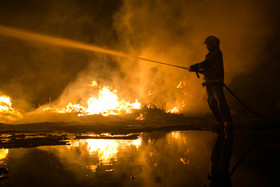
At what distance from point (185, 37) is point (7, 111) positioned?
499 inches

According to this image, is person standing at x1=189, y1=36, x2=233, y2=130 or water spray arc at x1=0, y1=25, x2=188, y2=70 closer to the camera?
person standing at x1=189, y1=36, x2=233, y2=130

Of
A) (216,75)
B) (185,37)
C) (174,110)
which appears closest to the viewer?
(216,75)

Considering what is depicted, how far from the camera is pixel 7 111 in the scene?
1594 centimetres

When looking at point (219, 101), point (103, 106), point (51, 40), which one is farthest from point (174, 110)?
point (219, 101)

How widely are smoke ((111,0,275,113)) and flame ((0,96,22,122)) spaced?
27.6 feet

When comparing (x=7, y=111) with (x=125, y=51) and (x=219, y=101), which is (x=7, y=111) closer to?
(x=125, y=51)

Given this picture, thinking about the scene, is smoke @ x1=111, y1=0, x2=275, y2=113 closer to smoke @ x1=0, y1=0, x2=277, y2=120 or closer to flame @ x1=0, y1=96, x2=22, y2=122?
smoke @ x1=0, y1=0, x2=277, y2=120

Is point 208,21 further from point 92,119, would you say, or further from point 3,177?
point 3,177

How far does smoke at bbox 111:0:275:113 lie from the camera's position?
525 inches

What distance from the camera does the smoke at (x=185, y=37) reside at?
13.3 metres

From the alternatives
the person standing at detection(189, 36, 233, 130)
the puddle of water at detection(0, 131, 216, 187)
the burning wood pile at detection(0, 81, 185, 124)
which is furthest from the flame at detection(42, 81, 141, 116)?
the puddle of water at detection(0, 131, 216, 187)

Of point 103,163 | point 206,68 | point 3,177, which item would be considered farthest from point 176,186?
point 206,68

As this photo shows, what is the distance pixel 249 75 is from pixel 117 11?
1022 centimetres

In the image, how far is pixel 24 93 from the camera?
59.9 ft
